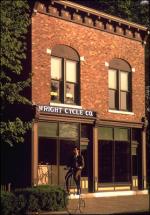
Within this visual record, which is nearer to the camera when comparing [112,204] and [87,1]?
[112,204]

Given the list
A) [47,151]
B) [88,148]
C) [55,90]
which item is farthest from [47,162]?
[55,90]

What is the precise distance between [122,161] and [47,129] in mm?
6244

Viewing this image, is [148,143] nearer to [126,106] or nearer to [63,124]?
[126,106]

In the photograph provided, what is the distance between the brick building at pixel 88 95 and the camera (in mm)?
26625

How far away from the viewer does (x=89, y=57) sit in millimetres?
29297

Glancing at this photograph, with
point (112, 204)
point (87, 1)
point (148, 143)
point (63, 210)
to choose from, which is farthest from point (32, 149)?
point (87, 1)

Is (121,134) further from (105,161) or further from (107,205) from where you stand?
(107,205)

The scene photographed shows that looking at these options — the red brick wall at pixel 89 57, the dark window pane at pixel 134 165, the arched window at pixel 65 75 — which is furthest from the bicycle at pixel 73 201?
the dark window pane at pixel 134 165

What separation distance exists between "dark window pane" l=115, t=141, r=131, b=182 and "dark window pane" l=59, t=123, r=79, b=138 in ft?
11.1

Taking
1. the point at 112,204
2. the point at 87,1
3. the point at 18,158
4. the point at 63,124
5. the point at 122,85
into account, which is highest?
the point at 87,1

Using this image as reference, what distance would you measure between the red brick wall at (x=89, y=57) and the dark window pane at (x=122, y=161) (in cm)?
156

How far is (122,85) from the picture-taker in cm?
3138

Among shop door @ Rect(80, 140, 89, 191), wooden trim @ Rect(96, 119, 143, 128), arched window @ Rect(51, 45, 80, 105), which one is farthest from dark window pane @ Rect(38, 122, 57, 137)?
wooden trim @ Rect(96, 119, 143, 128)

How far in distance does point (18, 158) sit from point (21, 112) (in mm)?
2205
